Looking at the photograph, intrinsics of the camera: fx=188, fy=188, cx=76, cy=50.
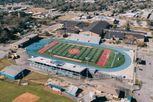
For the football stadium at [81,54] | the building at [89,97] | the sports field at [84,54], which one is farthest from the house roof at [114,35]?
the building at [89,97]

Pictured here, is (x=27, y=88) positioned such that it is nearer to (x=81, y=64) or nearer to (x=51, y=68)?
(x=51, y=68)

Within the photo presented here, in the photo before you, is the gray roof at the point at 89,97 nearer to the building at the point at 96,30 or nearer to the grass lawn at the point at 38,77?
the grass lawn at the point at 38,77

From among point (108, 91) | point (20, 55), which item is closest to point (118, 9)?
point (20, 55)

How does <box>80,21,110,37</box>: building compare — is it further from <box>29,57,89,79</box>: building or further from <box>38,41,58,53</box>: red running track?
<box>29,57,89,79</box>: building

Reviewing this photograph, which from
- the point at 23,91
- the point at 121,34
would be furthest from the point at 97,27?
the point at 23,91

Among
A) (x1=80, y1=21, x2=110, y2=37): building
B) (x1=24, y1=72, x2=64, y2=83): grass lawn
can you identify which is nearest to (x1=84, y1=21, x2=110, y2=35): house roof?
(x1=80, y1=21, x2=110, y2=37): building

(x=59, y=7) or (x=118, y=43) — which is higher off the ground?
(x=59, y=7)

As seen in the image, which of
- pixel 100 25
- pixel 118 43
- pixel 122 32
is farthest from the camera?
pixel 100 25
